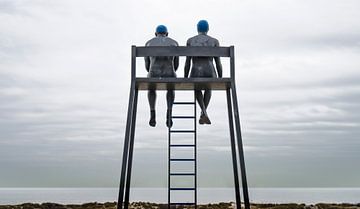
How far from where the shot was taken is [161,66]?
46.7 feet

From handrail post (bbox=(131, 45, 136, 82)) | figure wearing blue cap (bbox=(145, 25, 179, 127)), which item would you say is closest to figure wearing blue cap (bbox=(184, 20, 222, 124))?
figure wearing blue cap (bbox=(145, 25, 179, 127))

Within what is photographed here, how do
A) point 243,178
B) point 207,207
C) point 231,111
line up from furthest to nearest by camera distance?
point 207,207, point 231,111, point 243,178

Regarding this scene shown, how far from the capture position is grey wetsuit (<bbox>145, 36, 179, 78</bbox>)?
46.6 feet

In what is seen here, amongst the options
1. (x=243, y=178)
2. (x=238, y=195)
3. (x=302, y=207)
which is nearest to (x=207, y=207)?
→ (x=302, y=207)

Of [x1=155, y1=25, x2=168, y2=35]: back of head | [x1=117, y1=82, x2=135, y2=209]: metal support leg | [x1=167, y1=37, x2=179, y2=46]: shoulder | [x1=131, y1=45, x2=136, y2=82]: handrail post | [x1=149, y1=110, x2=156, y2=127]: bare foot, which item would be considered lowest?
[x1=117, y1=82, x2=135, y2=209]: metal support leg

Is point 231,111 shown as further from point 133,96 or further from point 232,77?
point 133,96

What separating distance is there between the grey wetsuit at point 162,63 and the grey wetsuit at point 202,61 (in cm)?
39

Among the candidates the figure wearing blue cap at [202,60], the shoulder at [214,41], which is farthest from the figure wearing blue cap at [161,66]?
the shoulder at [214,41]

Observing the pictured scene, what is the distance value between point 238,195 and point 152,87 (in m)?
3.12

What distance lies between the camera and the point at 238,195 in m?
15.0

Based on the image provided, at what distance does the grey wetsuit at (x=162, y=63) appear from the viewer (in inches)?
559

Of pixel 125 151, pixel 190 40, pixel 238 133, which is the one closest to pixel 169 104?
pixel 190 40

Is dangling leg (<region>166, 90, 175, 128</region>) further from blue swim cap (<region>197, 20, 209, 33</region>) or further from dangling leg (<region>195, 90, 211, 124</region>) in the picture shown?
blue swim cap (<region>197, 20, 209, 33</region>)

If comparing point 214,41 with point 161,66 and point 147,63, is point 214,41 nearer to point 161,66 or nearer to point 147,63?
point 161,66
